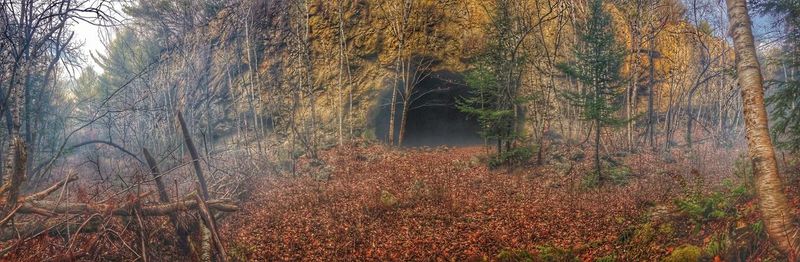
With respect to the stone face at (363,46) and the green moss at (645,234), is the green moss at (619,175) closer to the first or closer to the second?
the green moss at (645,234)

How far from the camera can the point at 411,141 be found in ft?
77.1

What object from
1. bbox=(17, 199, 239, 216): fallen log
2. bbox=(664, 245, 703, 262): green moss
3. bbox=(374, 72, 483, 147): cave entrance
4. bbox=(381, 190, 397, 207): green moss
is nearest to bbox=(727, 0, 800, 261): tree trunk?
bbox=(664, 245, 703, 262): green moss

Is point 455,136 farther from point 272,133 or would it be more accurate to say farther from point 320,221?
point 320,221

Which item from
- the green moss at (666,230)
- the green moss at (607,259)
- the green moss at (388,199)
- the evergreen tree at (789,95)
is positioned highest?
the evergreen tree at (789,95)

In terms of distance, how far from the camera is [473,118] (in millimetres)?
24141

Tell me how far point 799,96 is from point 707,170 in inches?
190

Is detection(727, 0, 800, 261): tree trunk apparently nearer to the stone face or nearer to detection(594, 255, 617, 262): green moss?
detection(594, 255, 617, 262): green moss

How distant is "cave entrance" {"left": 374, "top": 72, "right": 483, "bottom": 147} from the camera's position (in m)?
22.3

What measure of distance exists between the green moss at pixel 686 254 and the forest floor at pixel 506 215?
Result: 29mm

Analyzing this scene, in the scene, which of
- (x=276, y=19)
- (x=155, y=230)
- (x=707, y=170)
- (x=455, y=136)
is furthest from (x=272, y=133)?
(x=707, y=170)

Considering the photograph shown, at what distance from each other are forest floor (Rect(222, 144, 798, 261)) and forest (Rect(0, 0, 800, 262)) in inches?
2.3

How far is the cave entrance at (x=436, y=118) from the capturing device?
22.3m

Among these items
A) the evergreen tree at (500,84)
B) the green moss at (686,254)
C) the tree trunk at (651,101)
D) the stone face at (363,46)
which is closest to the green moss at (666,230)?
the green moss at (686,254)

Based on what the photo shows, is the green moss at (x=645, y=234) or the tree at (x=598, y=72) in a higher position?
the tree at (x=598, y=72)
